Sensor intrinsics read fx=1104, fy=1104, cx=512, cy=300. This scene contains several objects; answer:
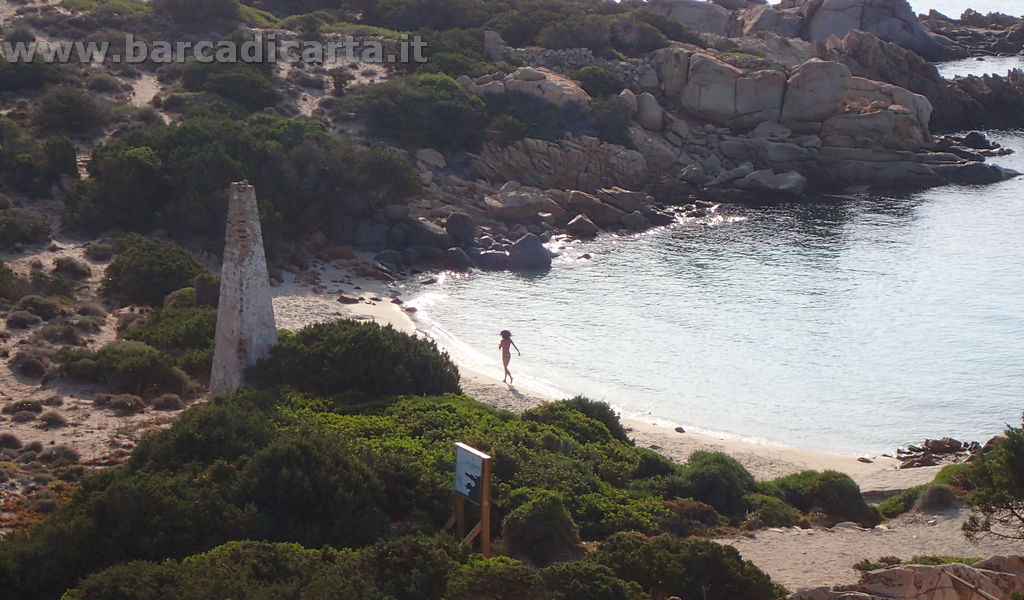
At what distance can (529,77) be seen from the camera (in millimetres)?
52406

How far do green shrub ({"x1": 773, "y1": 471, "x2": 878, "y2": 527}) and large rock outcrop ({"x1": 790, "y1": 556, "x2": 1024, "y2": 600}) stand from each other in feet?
20.5

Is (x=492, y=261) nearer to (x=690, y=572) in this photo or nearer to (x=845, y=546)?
(x=845, y=546)

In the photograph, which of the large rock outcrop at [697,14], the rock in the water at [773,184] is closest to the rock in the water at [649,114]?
the rock in the water at [773,184]

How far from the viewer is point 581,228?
142 feet

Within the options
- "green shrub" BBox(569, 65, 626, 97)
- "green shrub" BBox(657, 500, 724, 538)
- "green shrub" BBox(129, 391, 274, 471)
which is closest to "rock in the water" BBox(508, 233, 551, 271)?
"green shrub" BBox(569, 65, 626, 97)

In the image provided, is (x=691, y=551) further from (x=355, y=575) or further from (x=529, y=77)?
(x=529, y=77)

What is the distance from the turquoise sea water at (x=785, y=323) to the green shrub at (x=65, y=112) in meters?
14.5

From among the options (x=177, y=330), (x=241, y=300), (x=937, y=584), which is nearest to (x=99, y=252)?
(x=177, y=330)

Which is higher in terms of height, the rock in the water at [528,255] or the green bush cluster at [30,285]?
the green bush cluster at [30,285]

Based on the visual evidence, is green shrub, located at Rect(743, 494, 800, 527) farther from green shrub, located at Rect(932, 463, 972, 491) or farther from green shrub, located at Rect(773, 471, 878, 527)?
green shrub, located at Rect(932, 463, 972, 491)

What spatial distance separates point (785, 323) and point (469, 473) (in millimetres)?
21760

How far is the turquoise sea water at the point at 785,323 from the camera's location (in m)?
26.4

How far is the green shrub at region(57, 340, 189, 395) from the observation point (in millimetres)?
21234

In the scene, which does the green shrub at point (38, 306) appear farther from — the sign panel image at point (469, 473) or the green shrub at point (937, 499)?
the green shrub at point (937, 499)
